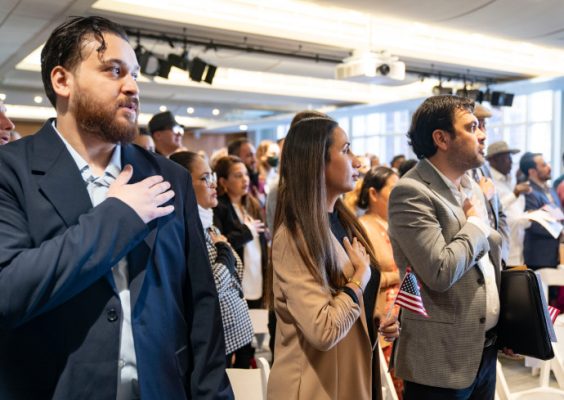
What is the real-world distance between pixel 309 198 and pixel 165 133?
9.45 ft

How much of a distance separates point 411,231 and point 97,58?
3.81ft

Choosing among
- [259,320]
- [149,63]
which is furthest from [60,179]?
[149,63]

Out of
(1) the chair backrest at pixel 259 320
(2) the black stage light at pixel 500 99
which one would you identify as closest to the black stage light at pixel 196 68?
(1) the chair backrest at pixel 259 320

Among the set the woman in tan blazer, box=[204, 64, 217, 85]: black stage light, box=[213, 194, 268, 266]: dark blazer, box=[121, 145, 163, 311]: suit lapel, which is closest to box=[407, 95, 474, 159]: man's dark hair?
the woman in tan blazer

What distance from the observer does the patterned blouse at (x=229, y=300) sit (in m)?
2.37

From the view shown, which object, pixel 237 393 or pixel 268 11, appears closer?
pixel 237 393

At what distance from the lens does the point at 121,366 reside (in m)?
1.09

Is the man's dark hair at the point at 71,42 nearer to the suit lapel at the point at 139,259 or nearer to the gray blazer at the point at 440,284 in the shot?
the suit lapel at the point at 139,259

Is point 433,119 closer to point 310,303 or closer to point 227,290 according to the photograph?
point 310,303

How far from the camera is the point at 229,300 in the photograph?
241 cm

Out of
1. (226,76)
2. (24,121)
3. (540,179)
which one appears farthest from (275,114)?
(540,179)

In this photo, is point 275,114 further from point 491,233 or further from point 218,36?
point 491,233

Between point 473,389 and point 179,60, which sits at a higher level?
point 179,60

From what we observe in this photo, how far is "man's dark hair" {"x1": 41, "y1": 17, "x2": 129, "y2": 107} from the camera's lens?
45.3 inches
